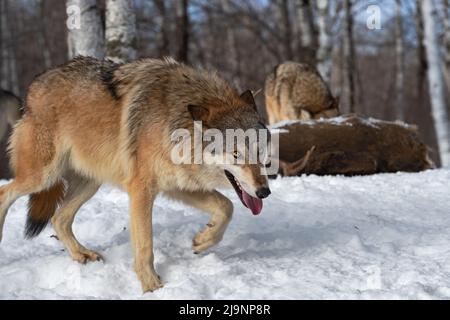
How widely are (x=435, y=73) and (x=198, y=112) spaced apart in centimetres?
989

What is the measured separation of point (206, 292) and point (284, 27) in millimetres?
15592

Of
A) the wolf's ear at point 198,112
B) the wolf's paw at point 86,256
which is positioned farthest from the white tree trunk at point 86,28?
the wolf's ear at point 198,112

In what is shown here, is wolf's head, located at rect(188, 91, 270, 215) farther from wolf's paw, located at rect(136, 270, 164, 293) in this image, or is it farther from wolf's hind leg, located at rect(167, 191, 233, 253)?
wolf's paw, located at rect(136, 270, 164, 293)

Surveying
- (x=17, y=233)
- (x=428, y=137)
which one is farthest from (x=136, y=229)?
(x=428, y=137)

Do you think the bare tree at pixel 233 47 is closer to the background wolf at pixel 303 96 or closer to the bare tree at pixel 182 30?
the bare tree at pixel 182 30

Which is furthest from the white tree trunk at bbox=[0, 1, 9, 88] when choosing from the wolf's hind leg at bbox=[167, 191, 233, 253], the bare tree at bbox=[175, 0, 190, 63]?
the wolf's hind leg at bbox=[167, 191, 233, 253]

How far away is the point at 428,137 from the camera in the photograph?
28.5 metres

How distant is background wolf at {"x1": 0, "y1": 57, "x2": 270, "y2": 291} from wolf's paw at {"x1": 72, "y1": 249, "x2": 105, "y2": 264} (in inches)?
0.4

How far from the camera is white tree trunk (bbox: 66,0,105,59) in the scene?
6871mm

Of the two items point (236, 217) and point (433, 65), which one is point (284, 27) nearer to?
point (433, 65)

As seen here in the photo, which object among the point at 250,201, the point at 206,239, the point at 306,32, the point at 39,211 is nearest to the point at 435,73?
the point at 306,32

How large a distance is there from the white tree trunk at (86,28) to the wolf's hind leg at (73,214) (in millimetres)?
2781

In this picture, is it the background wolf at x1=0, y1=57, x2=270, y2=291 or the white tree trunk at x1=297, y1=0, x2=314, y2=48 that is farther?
the white tree trunk at x1=297, y1=0, x2=314, y2=48

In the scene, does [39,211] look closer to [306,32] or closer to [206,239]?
A: [206,239]
